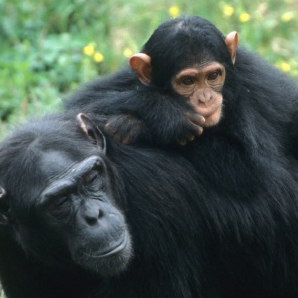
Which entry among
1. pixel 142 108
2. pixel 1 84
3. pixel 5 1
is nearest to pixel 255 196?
pixel 142 108

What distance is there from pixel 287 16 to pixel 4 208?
5737mm

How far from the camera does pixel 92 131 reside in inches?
262

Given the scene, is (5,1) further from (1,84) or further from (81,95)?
(81,95)

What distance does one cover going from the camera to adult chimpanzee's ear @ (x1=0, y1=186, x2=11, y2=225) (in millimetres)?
6416

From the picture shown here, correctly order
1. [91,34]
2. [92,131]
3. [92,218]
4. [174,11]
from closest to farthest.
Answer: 1. [92,218]
2. [92,131]
3. [174,11]
4. [91,34]

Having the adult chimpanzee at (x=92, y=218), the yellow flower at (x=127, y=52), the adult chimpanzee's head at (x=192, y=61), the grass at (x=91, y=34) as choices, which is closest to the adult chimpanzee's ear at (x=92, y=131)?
the adult chimpanzee at (x=92, y=218)

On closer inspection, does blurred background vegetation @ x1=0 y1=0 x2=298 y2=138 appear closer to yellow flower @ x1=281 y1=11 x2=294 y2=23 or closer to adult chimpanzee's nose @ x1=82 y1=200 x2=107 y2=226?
yellow flower @ x1=281 y1=11 x2=294 y2=23

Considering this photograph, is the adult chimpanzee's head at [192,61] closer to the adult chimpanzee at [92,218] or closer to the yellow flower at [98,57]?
the adult chimpanzee at [92,218]

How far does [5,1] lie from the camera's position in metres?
11.5

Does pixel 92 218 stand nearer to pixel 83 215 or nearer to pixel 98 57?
pixel 83 215

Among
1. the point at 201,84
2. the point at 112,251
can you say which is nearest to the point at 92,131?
the point at 112,251

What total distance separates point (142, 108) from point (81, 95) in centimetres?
71

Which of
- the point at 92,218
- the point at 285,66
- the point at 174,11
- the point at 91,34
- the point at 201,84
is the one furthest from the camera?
the point at 91,34

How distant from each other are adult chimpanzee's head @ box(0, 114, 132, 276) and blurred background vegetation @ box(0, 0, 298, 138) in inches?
157
